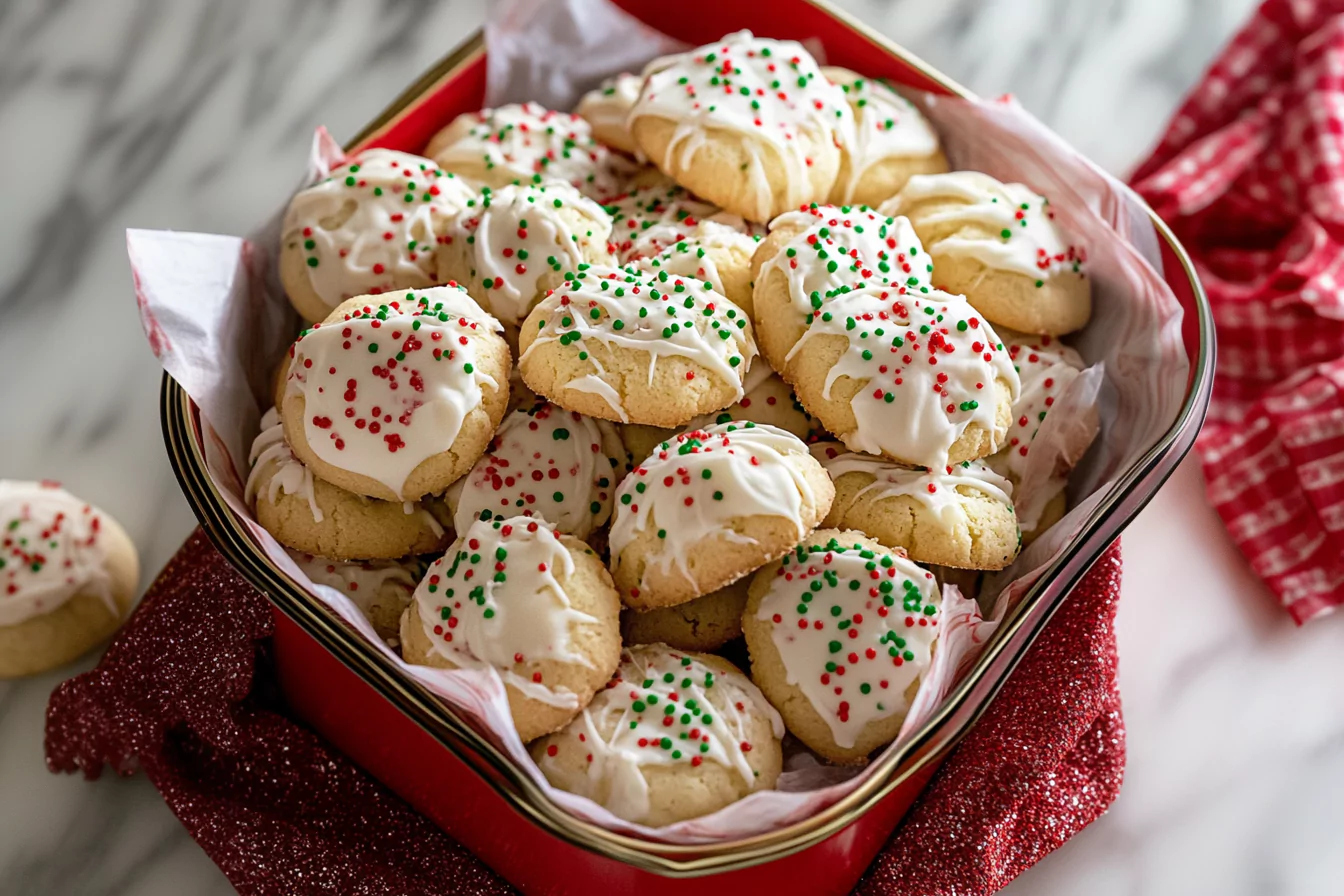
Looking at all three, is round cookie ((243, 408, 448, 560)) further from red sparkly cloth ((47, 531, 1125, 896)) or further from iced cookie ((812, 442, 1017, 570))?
iced cookie ((812, 442, 1017, 570))

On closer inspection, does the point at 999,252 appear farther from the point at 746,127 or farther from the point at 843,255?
the point at 746,127

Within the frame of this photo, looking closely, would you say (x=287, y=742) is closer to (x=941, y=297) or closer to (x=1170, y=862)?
(x=941, y=297)

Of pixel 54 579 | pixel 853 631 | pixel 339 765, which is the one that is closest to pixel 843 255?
pixel 853 631

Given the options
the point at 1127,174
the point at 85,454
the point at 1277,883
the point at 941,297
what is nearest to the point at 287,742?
the point at 85,454

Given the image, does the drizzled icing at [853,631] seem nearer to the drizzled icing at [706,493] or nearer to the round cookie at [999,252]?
the drizzled icing at [706,493]

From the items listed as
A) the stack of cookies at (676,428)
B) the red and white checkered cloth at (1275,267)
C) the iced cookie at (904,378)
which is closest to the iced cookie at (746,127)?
the stack of cookies at (676,428)

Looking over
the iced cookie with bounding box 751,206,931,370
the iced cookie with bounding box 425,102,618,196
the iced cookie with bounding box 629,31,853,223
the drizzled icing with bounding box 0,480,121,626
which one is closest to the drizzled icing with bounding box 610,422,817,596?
the iced cookie with bounding box 751,206,931,370
